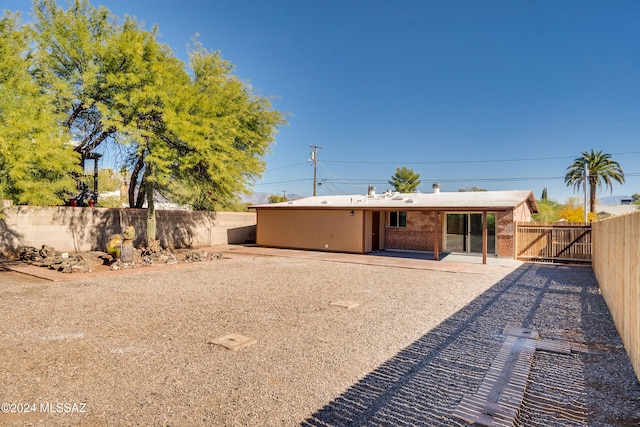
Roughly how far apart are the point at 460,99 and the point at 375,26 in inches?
540

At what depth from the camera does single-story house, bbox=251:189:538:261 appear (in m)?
15.4

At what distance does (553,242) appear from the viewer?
47.6ft

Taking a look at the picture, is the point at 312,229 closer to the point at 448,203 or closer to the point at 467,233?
the point at 448,203

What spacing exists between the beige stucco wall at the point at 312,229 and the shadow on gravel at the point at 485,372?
1039 cm

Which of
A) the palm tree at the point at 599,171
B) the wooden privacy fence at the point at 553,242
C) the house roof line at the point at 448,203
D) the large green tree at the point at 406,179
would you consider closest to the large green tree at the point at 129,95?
the house roof line at the point at 448,203

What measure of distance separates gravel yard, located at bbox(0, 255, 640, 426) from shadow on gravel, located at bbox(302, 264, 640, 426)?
19 millimetres

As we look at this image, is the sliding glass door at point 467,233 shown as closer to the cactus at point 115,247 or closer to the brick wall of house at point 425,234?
the brick wall of house at point 425,234

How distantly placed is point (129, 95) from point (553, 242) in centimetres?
1690

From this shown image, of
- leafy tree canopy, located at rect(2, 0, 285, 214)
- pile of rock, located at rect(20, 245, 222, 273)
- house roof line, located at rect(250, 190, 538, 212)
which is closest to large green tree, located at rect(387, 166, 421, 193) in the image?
house roof line, located at rect(250, 190, 538, 212)

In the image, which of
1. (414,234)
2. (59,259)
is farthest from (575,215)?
(59,259)

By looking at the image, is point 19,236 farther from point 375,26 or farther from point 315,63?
point 315,63

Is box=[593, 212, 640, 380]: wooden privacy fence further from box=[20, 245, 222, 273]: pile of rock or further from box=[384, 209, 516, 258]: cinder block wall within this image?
box=[20, 245, 222, 273]: pile of rock

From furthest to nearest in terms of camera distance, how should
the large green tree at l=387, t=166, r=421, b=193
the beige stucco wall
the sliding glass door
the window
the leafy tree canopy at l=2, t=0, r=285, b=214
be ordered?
1. the large green tree at l=387, t=166, r=421, b=193
2. the window
3. the beige stucco wall
4. the sliding glass door
5. the leafy tree canopy at l=2, t=0, r=285, b=214

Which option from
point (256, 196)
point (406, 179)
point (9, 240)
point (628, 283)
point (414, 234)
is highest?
point (256, 196)
